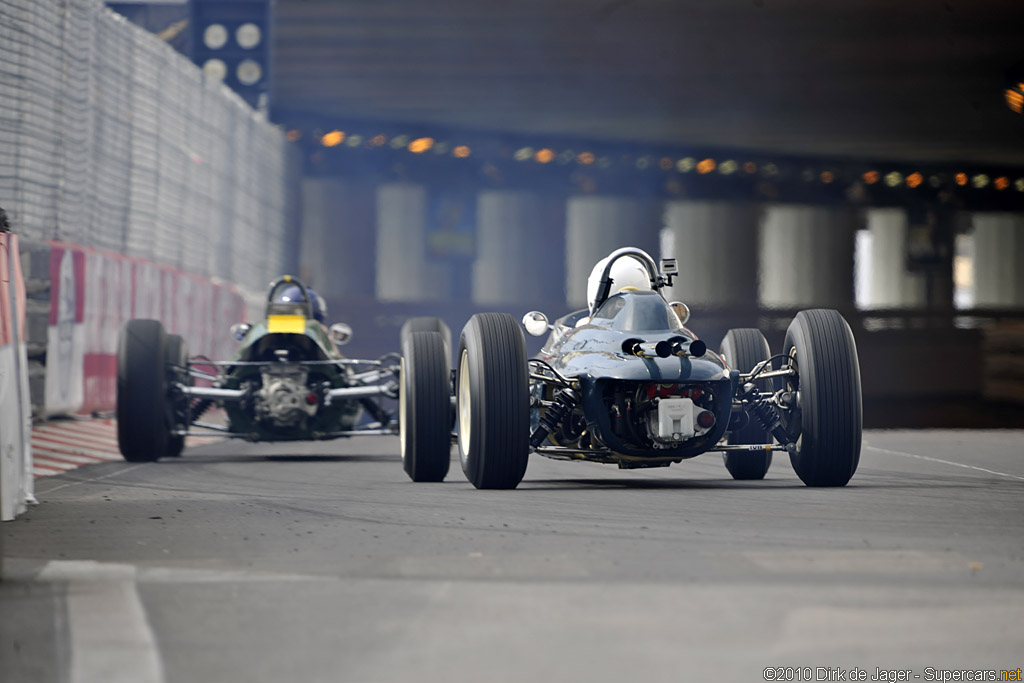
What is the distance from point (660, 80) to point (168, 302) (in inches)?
605

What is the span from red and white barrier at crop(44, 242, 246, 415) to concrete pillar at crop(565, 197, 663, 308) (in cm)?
2631

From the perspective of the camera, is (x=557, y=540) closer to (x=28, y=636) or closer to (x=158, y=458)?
(x=28, y=636)

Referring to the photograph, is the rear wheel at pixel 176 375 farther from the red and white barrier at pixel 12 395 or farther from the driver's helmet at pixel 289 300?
the red and white barrier at pixel 12 395

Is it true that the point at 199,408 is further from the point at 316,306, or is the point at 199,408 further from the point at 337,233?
the point at 337,233

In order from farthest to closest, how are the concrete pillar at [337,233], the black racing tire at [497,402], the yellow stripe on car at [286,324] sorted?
the concrete pillar at [337,233] → the yellow stripe on car at [286,324] → the black racing tire at [497,402]

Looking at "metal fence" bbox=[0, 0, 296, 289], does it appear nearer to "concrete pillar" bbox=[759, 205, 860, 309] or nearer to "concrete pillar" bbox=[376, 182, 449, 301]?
"concrete pillar" bbox=[376, 182, 449, 301]

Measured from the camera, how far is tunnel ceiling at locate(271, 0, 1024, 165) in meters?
29.0

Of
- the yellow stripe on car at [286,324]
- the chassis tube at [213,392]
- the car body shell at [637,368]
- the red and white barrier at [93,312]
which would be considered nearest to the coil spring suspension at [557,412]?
the car body shell at [637,368]

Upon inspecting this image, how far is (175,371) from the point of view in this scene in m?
14.8

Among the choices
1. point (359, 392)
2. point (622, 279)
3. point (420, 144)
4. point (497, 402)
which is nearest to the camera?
point (497, 402)

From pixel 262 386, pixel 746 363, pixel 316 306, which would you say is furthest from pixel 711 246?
pixel 746 363

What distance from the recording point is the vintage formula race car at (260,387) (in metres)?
14.3

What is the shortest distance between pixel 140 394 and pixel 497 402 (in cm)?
500

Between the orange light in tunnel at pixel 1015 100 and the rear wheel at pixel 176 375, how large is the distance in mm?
24651
